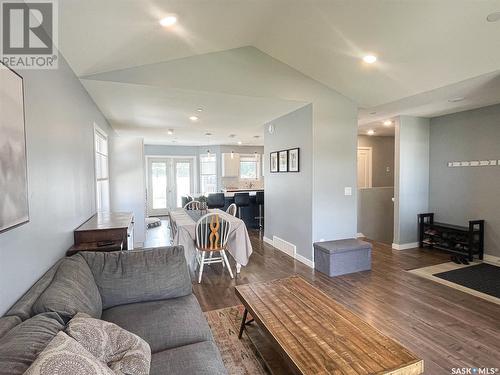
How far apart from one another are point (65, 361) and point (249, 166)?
9161 mm

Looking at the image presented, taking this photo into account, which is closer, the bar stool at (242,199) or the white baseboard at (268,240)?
the white baseboard at (268,240)

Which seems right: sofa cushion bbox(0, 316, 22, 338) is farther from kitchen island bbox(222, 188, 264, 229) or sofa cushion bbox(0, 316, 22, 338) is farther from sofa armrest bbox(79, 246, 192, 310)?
kitchen island bbox(222, 188, 264, 229)

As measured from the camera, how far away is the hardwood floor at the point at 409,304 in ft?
7.14

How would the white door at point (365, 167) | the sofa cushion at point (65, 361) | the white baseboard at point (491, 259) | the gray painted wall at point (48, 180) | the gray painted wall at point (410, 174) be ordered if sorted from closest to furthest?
the sofa cushion at point (65, 361)
the gray painted wall at point (48, 180)
the white baseboard at point (491, 259)
the gray painted wall at point (410, 174)
the white door at point (365, 167)

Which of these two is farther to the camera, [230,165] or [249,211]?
[230,165]

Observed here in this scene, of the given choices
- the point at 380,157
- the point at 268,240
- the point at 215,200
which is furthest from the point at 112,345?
the point at 380,157

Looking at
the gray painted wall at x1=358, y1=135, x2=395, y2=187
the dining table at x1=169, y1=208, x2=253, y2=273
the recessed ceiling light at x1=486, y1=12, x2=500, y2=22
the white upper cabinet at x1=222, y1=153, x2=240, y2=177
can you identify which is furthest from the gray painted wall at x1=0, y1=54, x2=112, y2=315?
the gray painted wall at x1=358, y1=135, x2=395, y2=187

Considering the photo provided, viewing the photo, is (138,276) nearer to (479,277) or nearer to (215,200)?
(479,277)

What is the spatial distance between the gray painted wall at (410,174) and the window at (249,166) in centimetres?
551

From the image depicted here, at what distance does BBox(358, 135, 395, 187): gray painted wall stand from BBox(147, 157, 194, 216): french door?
606cm

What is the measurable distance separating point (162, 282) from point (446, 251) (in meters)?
5.05

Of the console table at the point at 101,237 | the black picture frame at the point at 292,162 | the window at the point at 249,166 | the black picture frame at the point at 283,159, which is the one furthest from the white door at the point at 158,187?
the console table at the point at 101,237

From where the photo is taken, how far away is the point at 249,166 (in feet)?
32.7

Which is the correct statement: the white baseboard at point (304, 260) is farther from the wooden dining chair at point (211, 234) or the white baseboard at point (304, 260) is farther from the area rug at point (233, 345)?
the area rug at point (233, 345)
